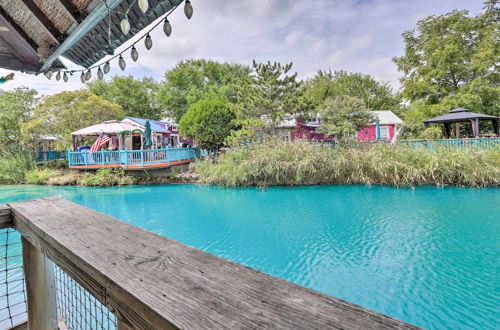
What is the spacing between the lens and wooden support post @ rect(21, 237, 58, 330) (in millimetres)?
1117

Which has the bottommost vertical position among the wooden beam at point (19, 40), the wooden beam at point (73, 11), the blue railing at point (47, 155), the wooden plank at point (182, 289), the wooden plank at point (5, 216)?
the wooden plank at point (182, 289)

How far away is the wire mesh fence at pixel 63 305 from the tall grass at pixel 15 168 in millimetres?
10145

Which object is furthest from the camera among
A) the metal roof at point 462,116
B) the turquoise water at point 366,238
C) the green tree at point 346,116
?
the green tree at point 346,116

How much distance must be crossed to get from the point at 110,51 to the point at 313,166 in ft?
27.4

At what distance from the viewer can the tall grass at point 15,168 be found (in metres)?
12.6

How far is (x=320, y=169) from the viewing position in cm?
1004

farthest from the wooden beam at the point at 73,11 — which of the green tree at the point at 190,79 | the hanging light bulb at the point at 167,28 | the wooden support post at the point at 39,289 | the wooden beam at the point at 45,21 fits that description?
the green tree at the point at 190,79

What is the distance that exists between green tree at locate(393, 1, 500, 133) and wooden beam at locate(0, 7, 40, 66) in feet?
61.8

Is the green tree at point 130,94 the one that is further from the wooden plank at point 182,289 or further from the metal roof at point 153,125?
the wooden plank at point 182,289

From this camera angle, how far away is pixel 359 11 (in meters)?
12.3

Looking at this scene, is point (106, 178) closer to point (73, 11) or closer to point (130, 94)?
point (73, 11)

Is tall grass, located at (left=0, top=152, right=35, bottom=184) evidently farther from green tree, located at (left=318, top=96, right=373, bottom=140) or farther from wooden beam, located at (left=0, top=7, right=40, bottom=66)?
green tree, located at (left=318, top=96, right=373, bottom=140)

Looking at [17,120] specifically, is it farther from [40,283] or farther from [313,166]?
[40,283]

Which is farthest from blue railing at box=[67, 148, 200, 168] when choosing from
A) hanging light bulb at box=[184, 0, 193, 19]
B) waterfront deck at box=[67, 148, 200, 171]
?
hanging light bulb at box=[184, 0, 193, 19]
